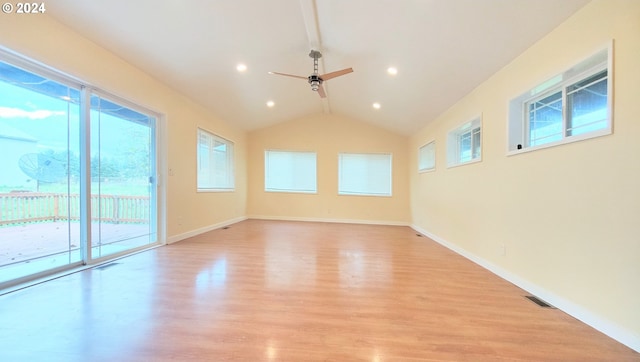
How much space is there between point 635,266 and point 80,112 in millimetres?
5183

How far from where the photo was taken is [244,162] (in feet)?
23.0

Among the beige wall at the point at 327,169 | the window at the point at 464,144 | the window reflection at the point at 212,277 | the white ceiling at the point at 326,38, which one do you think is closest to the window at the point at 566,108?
the white ceiling at the point at 326,38

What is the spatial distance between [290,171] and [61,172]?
485cm

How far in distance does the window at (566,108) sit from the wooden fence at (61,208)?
195 inches

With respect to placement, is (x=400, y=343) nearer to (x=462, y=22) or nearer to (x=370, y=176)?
(x=462, y=22)

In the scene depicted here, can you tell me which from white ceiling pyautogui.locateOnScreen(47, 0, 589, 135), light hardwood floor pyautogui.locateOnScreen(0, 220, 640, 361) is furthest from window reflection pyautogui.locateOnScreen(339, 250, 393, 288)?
white ceiling pyautogui.locateOnScreen(47, 0, 589, 135)

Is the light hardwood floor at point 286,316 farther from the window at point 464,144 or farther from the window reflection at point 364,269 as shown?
the window at point 464,144

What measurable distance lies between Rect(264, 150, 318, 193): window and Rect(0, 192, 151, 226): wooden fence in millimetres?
3675

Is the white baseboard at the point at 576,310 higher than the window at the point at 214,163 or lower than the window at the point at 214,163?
lower

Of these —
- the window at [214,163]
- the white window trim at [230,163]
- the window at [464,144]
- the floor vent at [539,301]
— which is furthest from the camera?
the window at [214,163]

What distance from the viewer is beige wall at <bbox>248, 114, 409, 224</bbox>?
6.77m

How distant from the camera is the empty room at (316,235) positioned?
160 centimetres

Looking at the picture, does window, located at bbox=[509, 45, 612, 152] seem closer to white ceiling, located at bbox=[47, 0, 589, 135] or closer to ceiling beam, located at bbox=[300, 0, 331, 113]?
white ceiling, located at bbox=[47, 0, 589, 135]

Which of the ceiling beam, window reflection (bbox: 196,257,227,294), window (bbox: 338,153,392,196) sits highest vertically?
the ceiling beam
